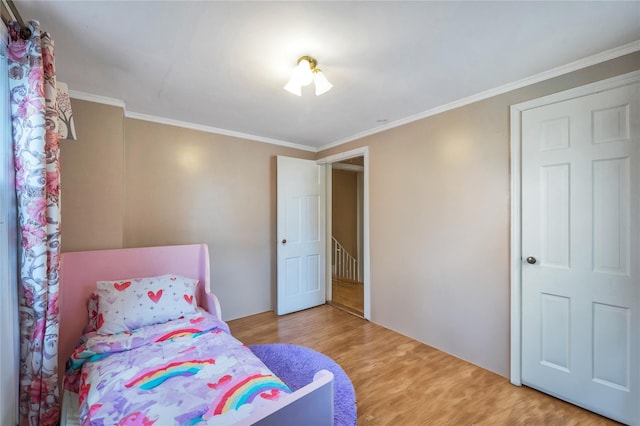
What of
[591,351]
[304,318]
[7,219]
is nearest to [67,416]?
[7,219]

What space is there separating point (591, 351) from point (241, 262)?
316cm

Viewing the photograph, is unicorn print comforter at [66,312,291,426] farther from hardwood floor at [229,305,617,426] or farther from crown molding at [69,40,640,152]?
crown molding at [69,40,640,152]

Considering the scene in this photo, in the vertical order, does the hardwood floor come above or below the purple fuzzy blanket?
below

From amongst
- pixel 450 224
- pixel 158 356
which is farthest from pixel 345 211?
pixel 158 356

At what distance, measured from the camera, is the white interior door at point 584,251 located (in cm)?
163

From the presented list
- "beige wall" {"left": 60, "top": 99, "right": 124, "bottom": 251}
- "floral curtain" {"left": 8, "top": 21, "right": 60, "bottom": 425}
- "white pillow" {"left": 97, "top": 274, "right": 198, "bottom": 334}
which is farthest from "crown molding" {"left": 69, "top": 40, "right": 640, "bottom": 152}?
"white pillow" {"left": 97, "top": 274, "right": 198, "bottom": 334}

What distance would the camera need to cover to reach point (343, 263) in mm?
5574

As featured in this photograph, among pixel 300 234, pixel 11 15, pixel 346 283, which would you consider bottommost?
pixel 346 283

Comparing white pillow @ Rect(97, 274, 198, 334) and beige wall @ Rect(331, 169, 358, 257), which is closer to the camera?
white pillow @ Rect(97, 274, 198, 334)

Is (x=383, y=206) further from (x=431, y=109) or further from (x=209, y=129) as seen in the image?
(x=209, y=129)

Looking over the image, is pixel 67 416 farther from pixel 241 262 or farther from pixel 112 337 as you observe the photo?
pixel 241 262

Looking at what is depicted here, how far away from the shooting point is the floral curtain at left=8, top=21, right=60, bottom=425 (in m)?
1.27

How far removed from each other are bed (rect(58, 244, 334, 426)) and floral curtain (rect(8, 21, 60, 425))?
0.19m

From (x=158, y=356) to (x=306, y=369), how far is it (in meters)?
1.19
